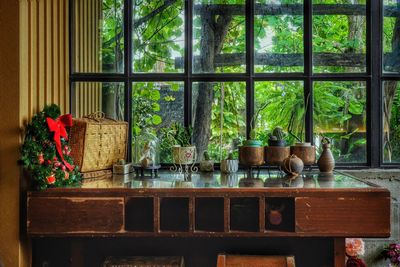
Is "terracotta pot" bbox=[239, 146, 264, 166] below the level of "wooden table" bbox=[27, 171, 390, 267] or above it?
above

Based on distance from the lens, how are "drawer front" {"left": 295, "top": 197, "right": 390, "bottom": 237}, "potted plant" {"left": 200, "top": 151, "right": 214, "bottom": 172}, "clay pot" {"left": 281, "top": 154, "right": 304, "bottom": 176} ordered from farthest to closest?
"potted plant" {"left": 200, "top": 151, "right": 214, "bottom": 172} → "clay pot" {"left": 281, "top": 154, "right": 304, "bottom": 176} → "drawer front" {"left": 295, "top": 197, "right": 390, "bottom": 237}

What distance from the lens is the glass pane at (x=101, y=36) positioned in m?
3.29

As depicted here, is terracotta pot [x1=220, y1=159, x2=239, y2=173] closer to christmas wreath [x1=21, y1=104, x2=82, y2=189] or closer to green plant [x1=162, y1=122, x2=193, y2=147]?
green plant [x1=162, y1=122, x2=193, y2=147]

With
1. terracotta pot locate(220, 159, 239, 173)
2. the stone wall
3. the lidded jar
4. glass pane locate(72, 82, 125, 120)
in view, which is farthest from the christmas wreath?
the stone wall

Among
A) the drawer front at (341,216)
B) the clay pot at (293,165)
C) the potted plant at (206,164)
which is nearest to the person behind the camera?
the drawer front at (341,216)

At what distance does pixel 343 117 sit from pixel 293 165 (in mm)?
815

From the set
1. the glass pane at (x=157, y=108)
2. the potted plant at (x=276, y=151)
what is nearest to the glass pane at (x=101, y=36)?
the glass pane at (x=157, y=108)

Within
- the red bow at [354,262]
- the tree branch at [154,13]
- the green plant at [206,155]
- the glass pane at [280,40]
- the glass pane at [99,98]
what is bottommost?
the red bow at [354,262]

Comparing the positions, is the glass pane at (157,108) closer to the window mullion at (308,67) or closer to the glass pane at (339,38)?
the window mullion at (308,67)

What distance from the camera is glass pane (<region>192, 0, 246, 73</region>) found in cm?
328

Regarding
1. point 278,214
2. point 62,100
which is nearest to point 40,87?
point 62,100

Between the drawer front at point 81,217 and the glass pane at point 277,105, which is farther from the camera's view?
the glass pane at point 277,105

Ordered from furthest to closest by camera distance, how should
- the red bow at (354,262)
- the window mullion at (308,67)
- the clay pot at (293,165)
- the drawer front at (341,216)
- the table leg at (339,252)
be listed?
the window mullion at (308,67)
the red bow at (354,262)
the clay pot at (293,165)
the table leg at (339,252)
the drawer front at (341,216)

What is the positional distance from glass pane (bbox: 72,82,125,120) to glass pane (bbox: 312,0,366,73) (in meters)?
1.62
